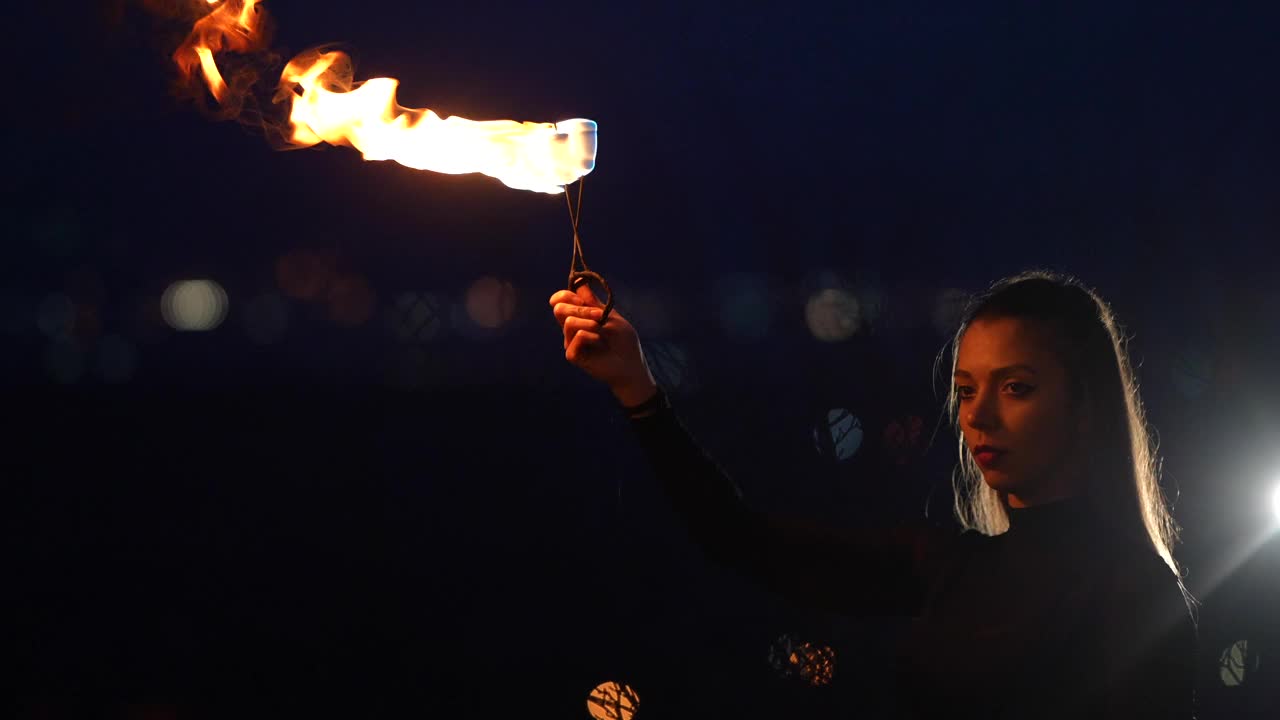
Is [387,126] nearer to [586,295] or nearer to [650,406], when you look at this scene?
[586,295]

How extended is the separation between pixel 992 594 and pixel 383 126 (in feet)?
4.34

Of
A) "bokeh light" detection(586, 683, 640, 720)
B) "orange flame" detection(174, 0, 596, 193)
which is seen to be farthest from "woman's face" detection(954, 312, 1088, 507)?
"bokeh light" detection(586, 683, 640, 720)

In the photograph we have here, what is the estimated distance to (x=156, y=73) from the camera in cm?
564

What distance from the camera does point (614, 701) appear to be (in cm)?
610

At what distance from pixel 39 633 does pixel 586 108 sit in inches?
202

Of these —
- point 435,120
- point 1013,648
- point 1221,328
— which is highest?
A: point 1221,328

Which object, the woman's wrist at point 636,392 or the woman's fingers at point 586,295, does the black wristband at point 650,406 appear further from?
the woman's fingers at point 586,295

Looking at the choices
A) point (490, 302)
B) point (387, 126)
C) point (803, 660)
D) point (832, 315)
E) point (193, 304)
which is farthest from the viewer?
point (490, 302)

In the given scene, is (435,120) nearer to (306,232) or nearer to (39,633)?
(306,232)

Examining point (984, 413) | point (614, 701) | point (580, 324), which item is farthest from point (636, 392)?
point (614, 701)

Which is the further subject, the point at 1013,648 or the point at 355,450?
the point at 355,450

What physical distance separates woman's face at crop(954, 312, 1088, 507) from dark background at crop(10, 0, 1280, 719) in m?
4.16

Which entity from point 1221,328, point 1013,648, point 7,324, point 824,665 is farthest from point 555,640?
point 1013,648

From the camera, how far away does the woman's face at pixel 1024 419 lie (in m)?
1.42
